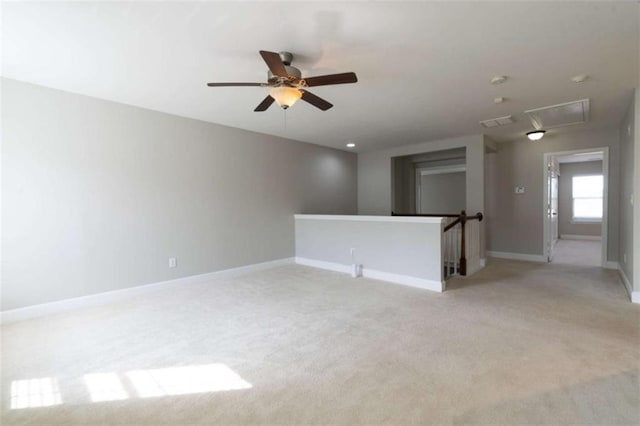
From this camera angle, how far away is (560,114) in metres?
4.27

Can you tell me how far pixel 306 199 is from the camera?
20.2ft

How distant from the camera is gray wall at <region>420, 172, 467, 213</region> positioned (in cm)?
859

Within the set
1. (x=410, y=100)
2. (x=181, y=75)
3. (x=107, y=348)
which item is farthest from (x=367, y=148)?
(x=107, y=348)

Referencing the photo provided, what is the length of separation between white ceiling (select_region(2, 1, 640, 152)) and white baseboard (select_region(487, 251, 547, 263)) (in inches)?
118

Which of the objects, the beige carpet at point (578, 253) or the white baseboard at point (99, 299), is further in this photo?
the beige carpet at point (578, 253)

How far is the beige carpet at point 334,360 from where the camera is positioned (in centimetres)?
169

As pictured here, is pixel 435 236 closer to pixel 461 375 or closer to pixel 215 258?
pixel 461 375

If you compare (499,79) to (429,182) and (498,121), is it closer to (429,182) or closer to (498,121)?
(498,121)

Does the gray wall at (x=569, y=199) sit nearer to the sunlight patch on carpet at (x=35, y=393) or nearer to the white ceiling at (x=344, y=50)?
the white ceiling at (x=344, y=50)

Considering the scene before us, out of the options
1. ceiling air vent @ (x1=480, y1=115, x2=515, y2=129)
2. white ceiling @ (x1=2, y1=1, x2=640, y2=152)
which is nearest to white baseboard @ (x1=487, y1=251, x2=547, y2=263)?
ceiling air vent @ (x1=480, y1=115, x2=515, y2=129)

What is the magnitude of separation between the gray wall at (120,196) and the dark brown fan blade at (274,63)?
104 inches

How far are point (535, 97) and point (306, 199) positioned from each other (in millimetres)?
4038

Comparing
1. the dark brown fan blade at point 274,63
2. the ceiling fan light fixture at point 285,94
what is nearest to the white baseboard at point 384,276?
the ceiling fan light fixture at point 285,94

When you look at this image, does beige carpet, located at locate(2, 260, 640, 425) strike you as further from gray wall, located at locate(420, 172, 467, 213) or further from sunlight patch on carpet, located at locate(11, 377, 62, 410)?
gray wall, located at locate(420, 172, 467, 213)
